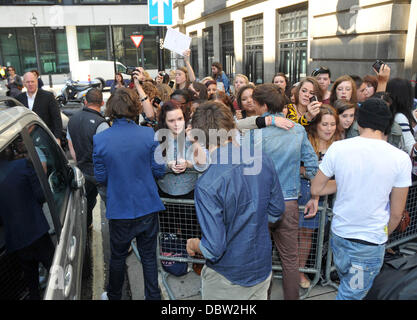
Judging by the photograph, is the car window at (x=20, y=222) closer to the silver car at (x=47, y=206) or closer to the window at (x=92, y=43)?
the silver car at (x=47, y=206)

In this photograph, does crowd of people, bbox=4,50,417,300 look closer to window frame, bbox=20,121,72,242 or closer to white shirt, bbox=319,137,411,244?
white shirt, bbox=319,137,411,244

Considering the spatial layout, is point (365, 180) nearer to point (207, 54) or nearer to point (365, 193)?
point (365, 193)

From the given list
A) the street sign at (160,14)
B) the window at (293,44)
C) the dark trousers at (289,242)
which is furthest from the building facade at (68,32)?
the dark trousers at (289,242)

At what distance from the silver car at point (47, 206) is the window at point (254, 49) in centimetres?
1008

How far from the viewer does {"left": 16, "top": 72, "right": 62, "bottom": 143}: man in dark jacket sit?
19.1 ft

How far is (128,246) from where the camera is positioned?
10.4 ft

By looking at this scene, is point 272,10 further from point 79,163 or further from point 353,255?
point 353,255

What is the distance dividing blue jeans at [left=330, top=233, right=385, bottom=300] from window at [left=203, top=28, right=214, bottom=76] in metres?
16.3

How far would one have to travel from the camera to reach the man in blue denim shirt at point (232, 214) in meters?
2.05

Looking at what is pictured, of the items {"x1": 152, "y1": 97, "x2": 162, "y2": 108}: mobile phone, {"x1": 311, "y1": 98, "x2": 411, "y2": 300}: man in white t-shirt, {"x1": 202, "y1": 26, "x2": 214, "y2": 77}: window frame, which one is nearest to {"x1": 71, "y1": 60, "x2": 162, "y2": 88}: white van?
{"x1": 202, "y1": 26, "x2": 214, "y2": 77}: window frame

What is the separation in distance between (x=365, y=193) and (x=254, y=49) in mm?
11413

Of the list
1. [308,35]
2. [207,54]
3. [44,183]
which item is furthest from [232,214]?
[207,54]

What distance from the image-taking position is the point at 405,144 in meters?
3.81
